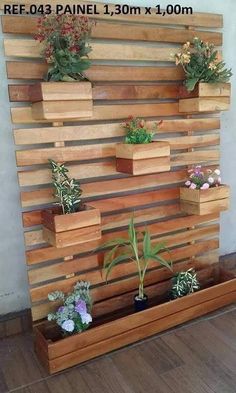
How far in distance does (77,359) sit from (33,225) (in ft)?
2.33

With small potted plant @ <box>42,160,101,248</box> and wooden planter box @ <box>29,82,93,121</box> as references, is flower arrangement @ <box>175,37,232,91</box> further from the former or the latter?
small potted plant @ <box>42,160,101,248</box>

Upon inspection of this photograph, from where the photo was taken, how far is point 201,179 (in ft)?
6.89

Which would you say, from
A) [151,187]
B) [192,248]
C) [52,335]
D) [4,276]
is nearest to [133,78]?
[151,187]

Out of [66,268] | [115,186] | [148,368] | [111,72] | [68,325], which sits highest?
[111,72]

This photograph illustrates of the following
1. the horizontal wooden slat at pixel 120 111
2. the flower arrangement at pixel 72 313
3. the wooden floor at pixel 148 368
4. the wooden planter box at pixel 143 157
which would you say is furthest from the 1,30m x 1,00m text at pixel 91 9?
the wooden floor at pixel 148 368

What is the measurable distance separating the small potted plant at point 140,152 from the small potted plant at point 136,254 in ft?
1.13

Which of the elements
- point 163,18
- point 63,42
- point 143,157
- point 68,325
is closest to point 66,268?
point 68,325

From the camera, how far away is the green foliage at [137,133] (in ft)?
5.98

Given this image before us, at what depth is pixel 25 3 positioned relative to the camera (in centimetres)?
168

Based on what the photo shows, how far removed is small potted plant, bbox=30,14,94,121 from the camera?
5.13 ft

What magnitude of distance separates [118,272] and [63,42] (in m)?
1.29

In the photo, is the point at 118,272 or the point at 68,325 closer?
the point at 68,325

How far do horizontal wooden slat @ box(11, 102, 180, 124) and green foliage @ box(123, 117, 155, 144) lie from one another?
100 mm

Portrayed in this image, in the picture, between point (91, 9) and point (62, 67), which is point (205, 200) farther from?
point (91, 9)
